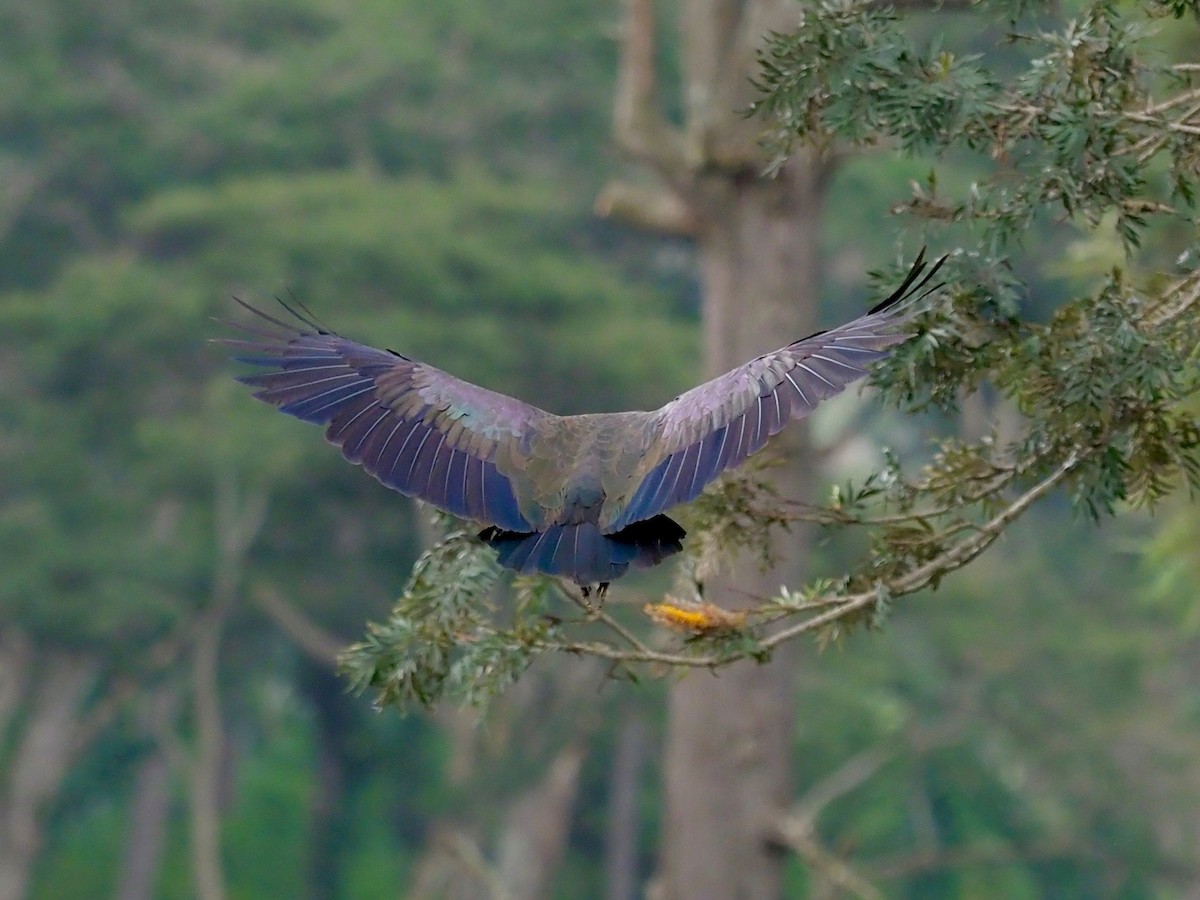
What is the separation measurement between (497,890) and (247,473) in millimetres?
11127

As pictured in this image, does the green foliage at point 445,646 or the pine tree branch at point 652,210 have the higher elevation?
the pine tree branch at point 652,210

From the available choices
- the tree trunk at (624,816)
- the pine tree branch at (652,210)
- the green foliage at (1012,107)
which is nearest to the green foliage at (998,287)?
the green foliage at (1012,107)

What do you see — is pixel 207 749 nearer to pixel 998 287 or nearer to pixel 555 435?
pixel 555 435

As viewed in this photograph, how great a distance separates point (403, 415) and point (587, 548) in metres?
0.73

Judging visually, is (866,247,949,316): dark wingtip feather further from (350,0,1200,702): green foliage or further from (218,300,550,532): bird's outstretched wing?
(218,300,550,532): bird's outstretched wing

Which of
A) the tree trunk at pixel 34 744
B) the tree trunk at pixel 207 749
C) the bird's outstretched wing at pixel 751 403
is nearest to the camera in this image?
the bird's outstretched wing at pixel 751 403

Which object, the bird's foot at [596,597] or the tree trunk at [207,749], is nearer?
the bird's foot at [596,597]

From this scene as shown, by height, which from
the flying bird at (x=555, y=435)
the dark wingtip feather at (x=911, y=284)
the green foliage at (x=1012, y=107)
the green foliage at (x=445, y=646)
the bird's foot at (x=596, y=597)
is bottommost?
the green foliage at (x=445, y=646)

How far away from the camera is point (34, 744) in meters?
20.8

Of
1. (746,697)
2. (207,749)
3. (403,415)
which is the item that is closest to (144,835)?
(207,749)

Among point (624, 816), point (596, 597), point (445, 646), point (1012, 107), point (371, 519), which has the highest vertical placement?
point (371, 519)

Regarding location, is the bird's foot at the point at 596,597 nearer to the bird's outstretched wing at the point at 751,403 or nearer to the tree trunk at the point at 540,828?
the bird's outstretched wing at the point at 751,403

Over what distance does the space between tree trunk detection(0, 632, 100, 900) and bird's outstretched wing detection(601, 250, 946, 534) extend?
53.8ft

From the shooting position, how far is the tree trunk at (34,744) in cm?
2041
